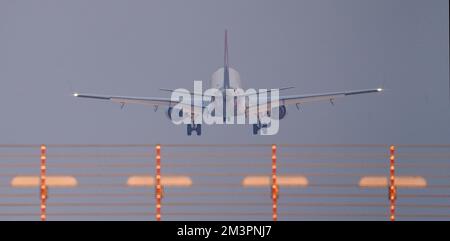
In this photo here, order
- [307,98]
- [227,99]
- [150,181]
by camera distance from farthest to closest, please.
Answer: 1. [307,98]
2. [227,99]
3. [150,181]

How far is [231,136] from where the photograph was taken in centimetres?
15200

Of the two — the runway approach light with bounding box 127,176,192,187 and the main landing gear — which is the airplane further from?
the runway approach light with bounding box 127,176,192,187

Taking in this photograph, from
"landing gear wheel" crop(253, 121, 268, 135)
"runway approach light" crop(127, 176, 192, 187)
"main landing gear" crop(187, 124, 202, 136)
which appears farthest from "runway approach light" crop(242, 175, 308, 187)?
"landing gear wheel" crop(253, 121, 268, 135)

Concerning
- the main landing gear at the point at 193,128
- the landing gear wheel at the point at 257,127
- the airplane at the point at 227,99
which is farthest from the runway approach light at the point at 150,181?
the landing gear wheel at the point at 257,127

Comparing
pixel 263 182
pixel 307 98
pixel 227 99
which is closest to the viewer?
pixel 263 182

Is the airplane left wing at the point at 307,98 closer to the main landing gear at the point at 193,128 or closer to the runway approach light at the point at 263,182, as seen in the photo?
the main landing gear at the point at 193,128

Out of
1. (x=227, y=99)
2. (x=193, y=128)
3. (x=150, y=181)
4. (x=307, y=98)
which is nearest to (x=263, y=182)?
(x=150, y=181)

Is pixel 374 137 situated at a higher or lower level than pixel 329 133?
lower

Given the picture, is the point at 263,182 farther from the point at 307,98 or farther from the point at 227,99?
the point at 307,98

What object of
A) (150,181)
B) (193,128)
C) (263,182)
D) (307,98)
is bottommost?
(263,182)
